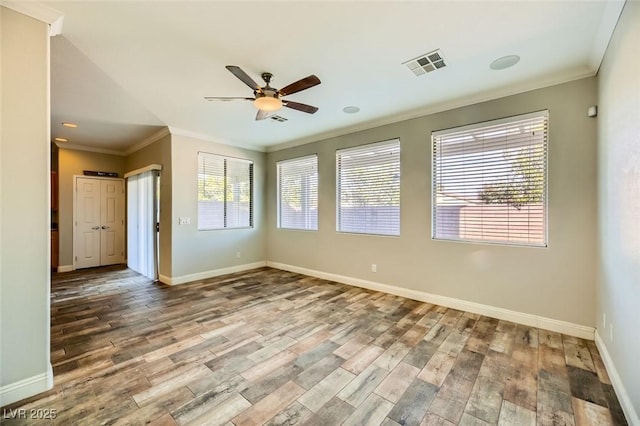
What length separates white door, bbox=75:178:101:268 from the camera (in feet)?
20.1

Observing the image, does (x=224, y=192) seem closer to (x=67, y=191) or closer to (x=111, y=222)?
(x=111, y=222)

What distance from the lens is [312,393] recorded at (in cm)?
196

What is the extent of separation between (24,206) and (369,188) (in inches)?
157

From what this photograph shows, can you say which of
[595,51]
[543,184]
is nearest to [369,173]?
[543,184]

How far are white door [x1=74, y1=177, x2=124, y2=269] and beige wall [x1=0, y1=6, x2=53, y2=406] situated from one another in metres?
5.36

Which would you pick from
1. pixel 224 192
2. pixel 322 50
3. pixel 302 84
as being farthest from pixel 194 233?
pixel 322 50

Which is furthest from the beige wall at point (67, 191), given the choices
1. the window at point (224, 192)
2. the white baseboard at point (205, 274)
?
the window at point (224, 192)

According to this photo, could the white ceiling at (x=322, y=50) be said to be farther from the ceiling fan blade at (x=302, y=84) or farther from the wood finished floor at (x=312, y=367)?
the wood finished floor at (x=312, y=367)

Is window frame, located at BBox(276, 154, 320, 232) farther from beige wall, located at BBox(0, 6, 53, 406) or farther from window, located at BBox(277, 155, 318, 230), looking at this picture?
beige wall, located at BBox(0, 6, 53, 406)

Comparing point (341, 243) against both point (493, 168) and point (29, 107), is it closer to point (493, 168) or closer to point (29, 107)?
point (493, 168)

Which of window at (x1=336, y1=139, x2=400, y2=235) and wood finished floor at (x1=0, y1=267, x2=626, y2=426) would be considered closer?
wood finished floor at (x1=0, y1=267, x2=626, y2=426)

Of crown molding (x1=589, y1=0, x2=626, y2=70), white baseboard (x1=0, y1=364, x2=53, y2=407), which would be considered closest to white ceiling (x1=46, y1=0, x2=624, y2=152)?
crown molding (x1=589, y1=0, x2=626, y2=70)

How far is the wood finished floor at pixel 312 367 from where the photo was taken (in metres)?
1.77

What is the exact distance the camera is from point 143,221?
556 centimetres
